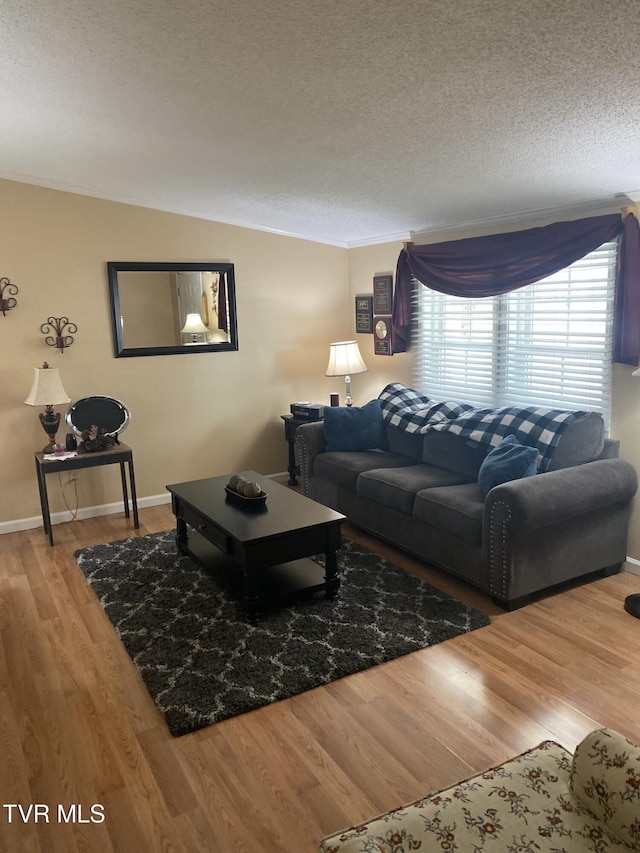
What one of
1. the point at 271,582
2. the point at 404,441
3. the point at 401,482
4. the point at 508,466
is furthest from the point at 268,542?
the point at 404,441

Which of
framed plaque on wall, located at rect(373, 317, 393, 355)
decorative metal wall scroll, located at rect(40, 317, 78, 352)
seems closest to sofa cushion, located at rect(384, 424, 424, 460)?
framed plaque on wall, located at rect(373, 317, 393, 355)

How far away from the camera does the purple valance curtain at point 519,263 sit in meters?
3.55

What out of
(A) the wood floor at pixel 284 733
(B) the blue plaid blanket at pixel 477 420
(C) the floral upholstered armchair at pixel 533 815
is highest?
(B) the blue plaid blanket at pixel 477 420

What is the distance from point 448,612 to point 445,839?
6.23 feet

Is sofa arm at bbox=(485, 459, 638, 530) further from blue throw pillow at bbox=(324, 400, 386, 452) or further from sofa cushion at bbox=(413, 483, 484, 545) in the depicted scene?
blue throw pillow at bbox=(324, 400, 386, 452)

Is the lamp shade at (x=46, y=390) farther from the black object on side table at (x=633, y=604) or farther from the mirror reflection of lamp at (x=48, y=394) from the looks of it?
the black object on side table at (x=633, y=604)

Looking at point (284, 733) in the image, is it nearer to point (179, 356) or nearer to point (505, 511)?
point (505, 511)

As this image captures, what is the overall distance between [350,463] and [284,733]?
2.32 metres

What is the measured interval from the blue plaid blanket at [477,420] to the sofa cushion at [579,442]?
3cm

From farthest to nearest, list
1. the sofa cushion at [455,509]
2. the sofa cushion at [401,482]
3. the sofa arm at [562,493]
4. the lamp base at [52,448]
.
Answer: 1. the lamp base at [52,448]
2. the sofa cushion at [401,482]
3. the sofa cushion at [455,509]
4. the sofa arm at [562,493]

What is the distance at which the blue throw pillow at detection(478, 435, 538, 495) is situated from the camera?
11.6ft

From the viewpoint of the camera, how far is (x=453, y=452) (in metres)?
4.39

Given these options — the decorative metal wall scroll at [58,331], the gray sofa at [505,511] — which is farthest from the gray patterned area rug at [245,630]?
the decorative metal wall scroll at [58,331]

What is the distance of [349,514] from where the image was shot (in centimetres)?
462
